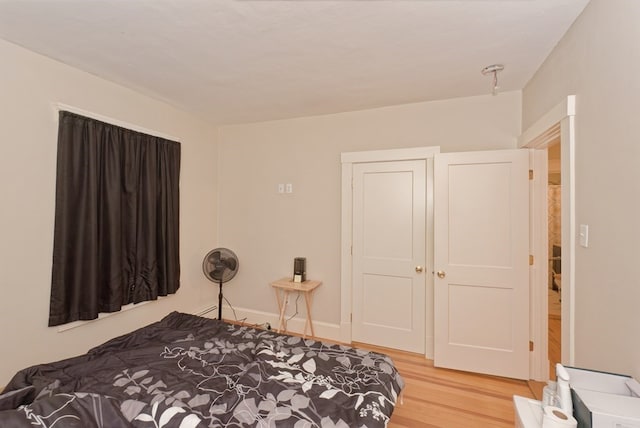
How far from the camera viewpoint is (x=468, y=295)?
2732mm

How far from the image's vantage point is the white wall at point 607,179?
4.09 ft

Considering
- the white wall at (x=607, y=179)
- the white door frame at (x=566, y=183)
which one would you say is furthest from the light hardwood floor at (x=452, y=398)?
the white wall at (x=607, y=179)

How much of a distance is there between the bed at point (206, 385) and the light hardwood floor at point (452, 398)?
487 mm

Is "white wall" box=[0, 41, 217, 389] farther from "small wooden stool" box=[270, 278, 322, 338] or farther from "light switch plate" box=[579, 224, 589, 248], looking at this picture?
"light switch plate" box=[579, 224, 589, 248]

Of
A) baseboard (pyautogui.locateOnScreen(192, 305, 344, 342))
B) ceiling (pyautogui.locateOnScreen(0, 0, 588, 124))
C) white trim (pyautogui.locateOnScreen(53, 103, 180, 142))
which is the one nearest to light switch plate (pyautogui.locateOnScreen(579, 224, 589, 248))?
ceiling (pyautogui.locateOnScreen(0, 0, 588, 124))

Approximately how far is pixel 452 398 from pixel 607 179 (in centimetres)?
190

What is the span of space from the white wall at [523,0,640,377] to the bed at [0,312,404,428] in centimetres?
113

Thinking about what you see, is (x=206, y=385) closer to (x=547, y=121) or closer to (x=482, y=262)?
(x=482, y=262)

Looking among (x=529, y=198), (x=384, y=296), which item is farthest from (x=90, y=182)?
(x=529, y=198)

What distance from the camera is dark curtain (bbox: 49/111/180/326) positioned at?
233 cm

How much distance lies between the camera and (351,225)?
330 centimetres

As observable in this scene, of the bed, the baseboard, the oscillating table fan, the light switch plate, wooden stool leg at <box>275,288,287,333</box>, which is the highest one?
the light switch plate

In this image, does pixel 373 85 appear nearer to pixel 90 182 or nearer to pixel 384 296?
pixel 384 296

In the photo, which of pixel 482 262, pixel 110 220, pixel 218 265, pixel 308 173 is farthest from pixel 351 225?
pixel 110 220
